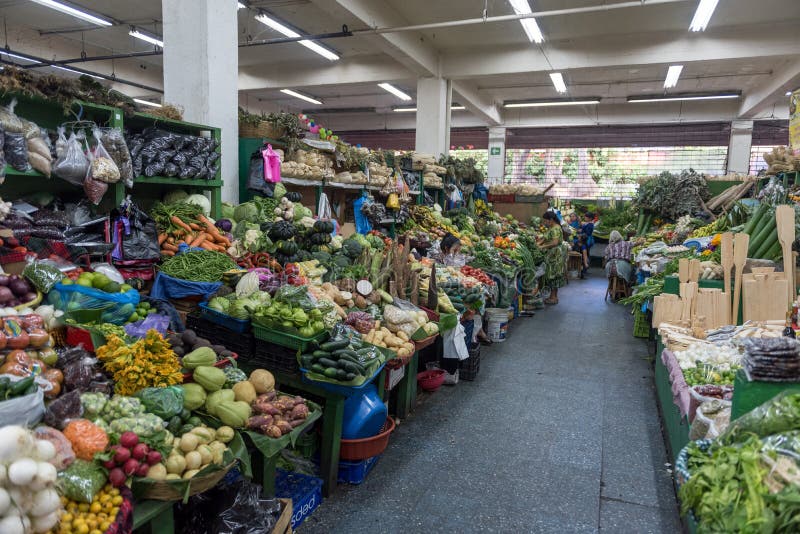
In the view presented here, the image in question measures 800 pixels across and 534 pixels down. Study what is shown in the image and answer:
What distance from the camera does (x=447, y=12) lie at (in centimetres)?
→ 1002

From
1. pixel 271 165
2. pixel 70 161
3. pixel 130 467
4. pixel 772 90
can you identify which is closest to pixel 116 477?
pixel 130 467

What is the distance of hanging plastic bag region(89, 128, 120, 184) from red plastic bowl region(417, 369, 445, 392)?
3.01 meters

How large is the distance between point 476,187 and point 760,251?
769cm

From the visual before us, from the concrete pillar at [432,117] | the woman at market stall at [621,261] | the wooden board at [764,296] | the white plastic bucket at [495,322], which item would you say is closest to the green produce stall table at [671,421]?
the wooden board at [764,296]

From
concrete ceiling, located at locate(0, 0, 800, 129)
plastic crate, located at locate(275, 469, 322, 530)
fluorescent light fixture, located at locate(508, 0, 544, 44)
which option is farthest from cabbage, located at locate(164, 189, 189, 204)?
fluorescent light fixture, located at locate(508, 0, 544, 44)

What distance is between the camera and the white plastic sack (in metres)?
5.13

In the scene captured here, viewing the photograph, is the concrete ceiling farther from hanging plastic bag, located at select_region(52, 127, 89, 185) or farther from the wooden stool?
hanging plastic bag, located at select_region(52, 127, 89, 185)

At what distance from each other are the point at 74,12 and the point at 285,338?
32.0 ft

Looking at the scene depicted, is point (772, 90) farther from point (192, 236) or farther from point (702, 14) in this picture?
point (192, 236)

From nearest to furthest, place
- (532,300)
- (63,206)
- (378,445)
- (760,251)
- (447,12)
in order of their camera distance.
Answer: (378,445), (63,206), (760,251), (532,300), (447,12)

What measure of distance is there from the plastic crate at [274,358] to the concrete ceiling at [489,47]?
6466mm

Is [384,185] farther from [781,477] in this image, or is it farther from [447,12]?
[781,477]

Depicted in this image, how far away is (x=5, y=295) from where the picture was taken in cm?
266

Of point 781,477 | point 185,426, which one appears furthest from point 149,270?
point 781,477
